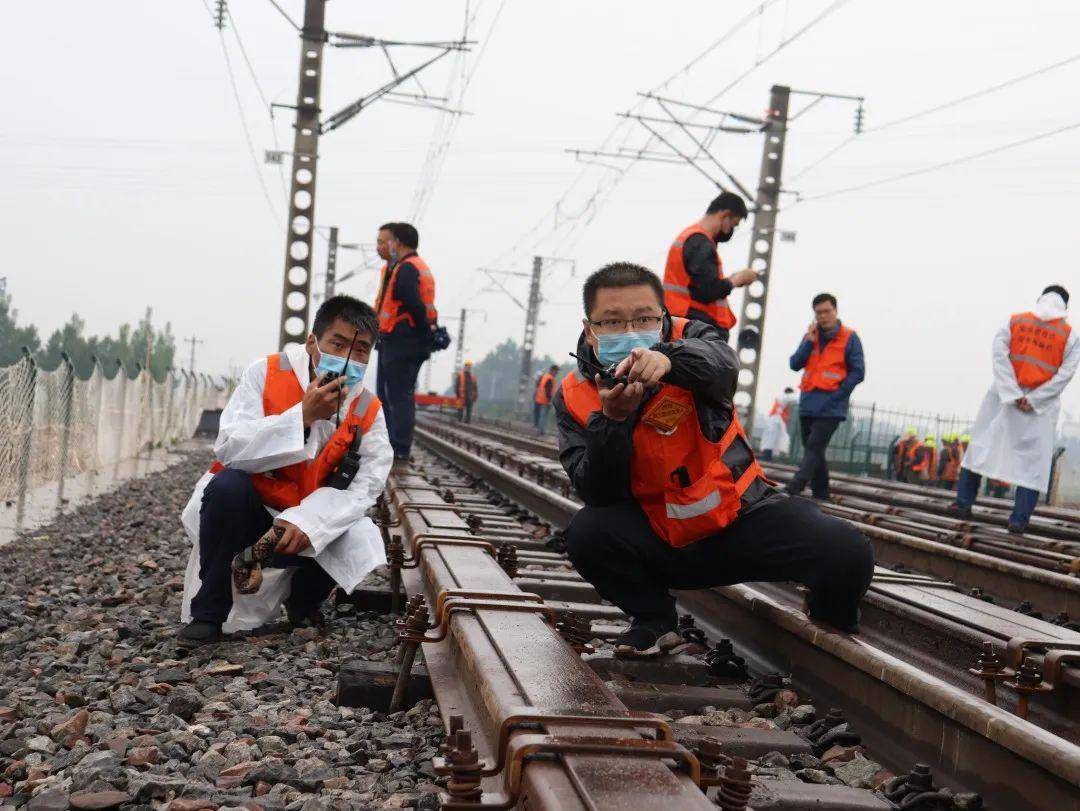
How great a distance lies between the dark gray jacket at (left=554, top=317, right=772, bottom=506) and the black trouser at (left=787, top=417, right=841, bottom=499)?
605cm

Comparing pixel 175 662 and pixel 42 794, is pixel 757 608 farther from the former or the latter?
pixel 42 794

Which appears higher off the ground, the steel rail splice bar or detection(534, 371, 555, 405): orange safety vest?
detection(534, 371, 555, 405): orange safety vest

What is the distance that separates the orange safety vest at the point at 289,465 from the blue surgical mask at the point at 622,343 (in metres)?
1.44

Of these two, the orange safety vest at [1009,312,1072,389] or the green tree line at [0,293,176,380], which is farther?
the green tree line at [0,293,176,380]

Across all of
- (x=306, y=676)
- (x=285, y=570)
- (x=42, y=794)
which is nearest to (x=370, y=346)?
(x=285, y=570)

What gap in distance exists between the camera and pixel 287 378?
4.45m

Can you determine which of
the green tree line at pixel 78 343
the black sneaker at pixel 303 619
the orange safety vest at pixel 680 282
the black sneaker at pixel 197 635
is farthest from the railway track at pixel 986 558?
the green tree line at pixel 78 343

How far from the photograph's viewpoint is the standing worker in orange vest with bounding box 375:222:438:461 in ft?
29.8

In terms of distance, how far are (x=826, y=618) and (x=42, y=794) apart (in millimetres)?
2294

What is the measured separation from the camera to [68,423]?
1006cm

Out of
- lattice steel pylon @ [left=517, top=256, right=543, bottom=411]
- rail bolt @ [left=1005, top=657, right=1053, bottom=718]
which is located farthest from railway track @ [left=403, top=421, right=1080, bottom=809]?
lattice steel pylon @ [left=517, top=256, right=543, bottom=411]

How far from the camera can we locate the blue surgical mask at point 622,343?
11.3 ft

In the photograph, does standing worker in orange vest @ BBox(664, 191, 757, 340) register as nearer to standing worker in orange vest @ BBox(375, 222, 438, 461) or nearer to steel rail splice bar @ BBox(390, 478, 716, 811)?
standing worker in orange vest @ BBox(375, 222, 438, 461)

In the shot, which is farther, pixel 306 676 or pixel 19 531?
pixel 19 531
